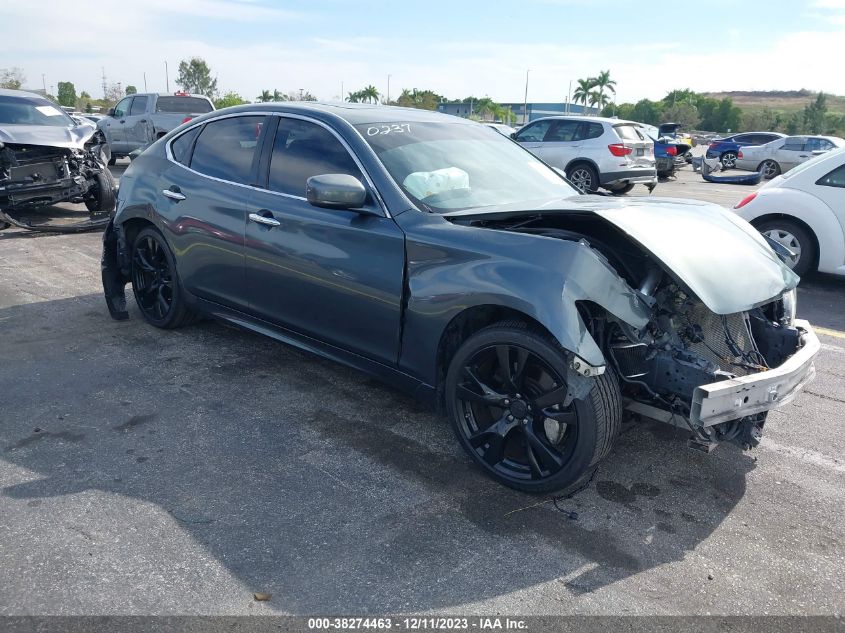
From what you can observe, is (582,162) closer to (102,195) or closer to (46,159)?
(102,195)

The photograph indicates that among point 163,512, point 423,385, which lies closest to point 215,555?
point 163,512

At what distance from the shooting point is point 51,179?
8977 mm

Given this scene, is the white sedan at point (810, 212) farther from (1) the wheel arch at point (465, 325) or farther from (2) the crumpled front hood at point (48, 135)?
(2) the crumpled front hood at point (48, 135)

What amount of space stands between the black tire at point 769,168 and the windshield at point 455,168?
21.0 m

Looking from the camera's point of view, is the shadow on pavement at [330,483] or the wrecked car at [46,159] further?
the wrecked car at [46,159]

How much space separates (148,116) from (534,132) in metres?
9.20

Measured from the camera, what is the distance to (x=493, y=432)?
125 inches

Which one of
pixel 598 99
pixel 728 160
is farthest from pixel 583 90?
pixel 728 160

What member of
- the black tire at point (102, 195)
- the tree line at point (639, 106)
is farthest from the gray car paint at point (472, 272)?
the tree line at point (639, 106)

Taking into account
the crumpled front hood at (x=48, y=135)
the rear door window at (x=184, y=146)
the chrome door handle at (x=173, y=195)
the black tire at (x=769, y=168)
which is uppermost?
the rear door window at (x=184, y=146)

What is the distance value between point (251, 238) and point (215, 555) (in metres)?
2.10

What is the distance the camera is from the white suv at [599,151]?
47.2 feet

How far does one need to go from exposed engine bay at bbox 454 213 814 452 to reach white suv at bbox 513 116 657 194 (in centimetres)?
1122

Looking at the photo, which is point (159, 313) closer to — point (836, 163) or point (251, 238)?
point (251, 238)
